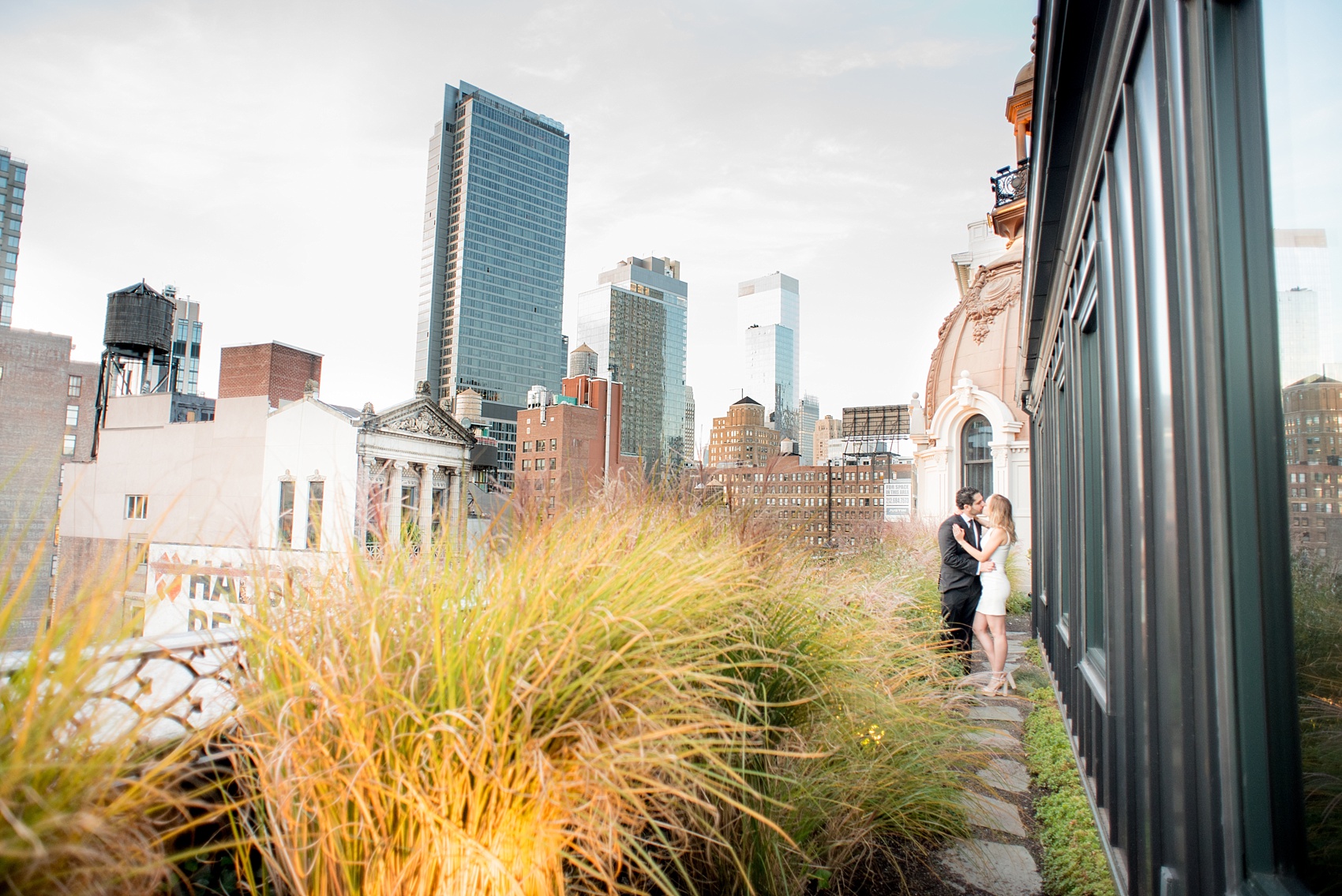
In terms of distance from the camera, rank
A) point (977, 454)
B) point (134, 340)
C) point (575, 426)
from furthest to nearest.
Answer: point (575, 426) < point (134, 340) < point (977, 454)

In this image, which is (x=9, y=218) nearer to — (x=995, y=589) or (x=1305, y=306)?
(x=995, y=589)

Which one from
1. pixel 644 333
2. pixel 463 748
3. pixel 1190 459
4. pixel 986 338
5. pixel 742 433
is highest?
pixel 644 333

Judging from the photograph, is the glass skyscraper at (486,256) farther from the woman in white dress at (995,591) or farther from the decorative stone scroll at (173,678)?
the decorative stone scroll at (173,678)

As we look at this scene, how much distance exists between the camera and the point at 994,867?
91.4 inches

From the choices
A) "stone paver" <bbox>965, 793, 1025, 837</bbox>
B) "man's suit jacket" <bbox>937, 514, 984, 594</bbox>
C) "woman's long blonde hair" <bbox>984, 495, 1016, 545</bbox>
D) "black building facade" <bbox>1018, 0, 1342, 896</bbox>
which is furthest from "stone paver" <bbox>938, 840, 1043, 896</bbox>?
"woman's long blonde hair" <bbox>984, 495, 1016, 545</bbox>

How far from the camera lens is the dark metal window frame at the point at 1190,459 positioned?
93 centimetres

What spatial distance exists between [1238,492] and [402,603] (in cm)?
161

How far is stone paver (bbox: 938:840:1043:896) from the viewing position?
2.18 metres

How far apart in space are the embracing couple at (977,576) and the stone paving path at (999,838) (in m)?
1.18

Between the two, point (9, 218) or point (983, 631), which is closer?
point (983, 631)

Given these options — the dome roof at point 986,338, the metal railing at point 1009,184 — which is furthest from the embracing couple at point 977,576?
the metal railing at point 1009,184

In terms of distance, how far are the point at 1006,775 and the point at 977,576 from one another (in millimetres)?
2109

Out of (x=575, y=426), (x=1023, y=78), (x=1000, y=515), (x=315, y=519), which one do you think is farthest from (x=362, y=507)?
(x=575, y=426)

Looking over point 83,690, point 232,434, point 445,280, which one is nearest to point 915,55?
point 83,690
